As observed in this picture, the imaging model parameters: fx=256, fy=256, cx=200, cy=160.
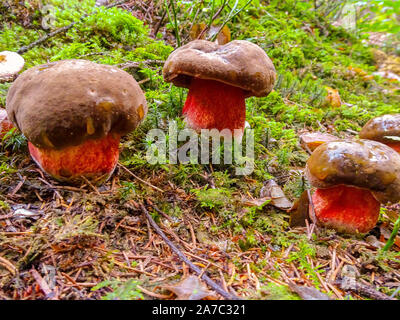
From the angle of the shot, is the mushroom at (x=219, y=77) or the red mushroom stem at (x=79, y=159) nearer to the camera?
the red mushroom stem at (x=79, y=159)

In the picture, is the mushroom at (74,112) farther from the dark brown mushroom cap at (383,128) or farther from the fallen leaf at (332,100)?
the fallen leaf at (332,100)

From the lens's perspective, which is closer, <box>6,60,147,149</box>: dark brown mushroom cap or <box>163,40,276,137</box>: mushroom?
<box>6,60,147,149</box>: dark brown mushroom cap

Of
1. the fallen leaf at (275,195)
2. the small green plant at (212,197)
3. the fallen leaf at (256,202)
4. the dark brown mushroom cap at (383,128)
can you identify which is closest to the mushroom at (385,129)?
the dark brown mushroom cap at (383,128)

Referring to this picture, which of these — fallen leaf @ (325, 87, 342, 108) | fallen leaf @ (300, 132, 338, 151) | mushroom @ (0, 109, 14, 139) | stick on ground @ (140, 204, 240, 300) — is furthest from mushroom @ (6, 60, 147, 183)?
fallen leaf @ (325, 87, 342, 108)

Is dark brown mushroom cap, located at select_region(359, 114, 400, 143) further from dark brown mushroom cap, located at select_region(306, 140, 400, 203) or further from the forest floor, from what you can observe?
dark brown mushroom cap, located at select_region(306, 140, 400, 203)

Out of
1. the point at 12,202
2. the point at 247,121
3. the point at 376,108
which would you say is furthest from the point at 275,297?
the point at 376,108

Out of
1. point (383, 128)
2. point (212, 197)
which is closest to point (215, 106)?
point (212, 197)

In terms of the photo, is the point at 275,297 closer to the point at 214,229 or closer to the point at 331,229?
the point at 214,229
